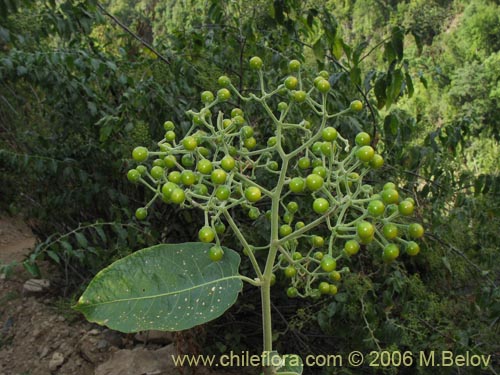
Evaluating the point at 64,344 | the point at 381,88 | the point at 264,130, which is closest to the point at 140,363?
the point at 64,344

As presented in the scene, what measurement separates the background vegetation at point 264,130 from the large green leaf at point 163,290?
119 centimetres

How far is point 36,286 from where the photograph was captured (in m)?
3.72

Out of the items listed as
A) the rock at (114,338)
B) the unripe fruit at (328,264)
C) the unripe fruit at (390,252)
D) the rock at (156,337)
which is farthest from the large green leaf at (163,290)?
the rock at (114,338)

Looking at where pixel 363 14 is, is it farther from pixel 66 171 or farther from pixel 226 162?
pixel 226 162

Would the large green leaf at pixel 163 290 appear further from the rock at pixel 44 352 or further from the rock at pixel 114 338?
the rock at pixel 44 352

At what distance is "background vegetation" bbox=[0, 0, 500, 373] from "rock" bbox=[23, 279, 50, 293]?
0.30 metres

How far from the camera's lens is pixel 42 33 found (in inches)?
113

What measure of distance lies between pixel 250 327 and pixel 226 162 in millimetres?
2188

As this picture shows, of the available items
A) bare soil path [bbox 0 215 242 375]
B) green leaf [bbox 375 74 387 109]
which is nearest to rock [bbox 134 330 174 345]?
bare soil path [bbox 0 215 242 375]

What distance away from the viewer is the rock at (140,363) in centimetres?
252

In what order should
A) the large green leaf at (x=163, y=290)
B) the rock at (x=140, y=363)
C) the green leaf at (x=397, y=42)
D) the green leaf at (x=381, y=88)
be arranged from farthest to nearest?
the rock at (x=140, y=363) < the green leaf at (x=381, y=88) < the green leaf at (x=397, y=42) < the large green leaf at (x=163, y=290)

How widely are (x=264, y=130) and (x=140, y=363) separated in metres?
1.50

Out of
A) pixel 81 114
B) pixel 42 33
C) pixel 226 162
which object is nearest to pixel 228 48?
pixel 81 114

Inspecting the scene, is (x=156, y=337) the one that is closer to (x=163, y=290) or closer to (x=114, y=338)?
(x=114, y=338)
